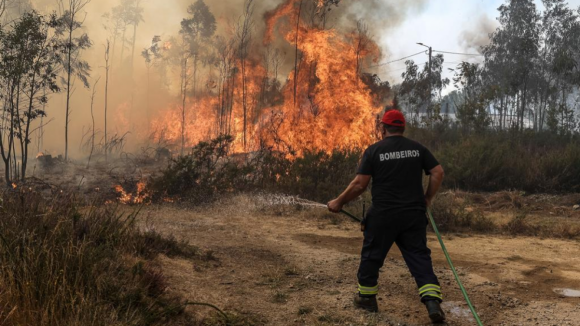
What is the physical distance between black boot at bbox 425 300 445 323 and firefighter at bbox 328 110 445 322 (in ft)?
0.61

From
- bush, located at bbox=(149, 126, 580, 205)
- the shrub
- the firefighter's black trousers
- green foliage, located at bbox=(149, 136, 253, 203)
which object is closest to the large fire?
bush, located at bbox=(149, 126, 580, 205)

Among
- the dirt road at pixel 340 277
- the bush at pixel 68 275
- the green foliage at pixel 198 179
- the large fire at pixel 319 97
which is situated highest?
the large fire at pixel 319 97

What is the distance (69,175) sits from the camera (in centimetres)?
1464

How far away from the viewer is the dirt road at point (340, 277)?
3.89 m

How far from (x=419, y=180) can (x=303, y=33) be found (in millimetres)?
14433

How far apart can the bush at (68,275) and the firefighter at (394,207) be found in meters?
1.71

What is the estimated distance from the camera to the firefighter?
12.6 feet

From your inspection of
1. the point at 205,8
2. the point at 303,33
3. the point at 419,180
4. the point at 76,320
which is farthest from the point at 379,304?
the point at 205,8

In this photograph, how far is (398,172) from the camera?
390 cm

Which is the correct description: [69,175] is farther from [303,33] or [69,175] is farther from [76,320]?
[76,320]

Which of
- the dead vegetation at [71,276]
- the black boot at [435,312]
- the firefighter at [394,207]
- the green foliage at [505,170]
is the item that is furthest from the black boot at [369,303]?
the green foliage at [505,170]

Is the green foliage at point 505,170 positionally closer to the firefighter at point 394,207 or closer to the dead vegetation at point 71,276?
the firefighter at point 394,207

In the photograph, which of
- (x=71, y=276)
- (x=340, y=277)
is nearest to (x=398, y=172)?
(x=340, y=277)

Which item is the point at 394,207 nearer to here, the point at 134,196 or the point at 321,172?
the point at 321,172
